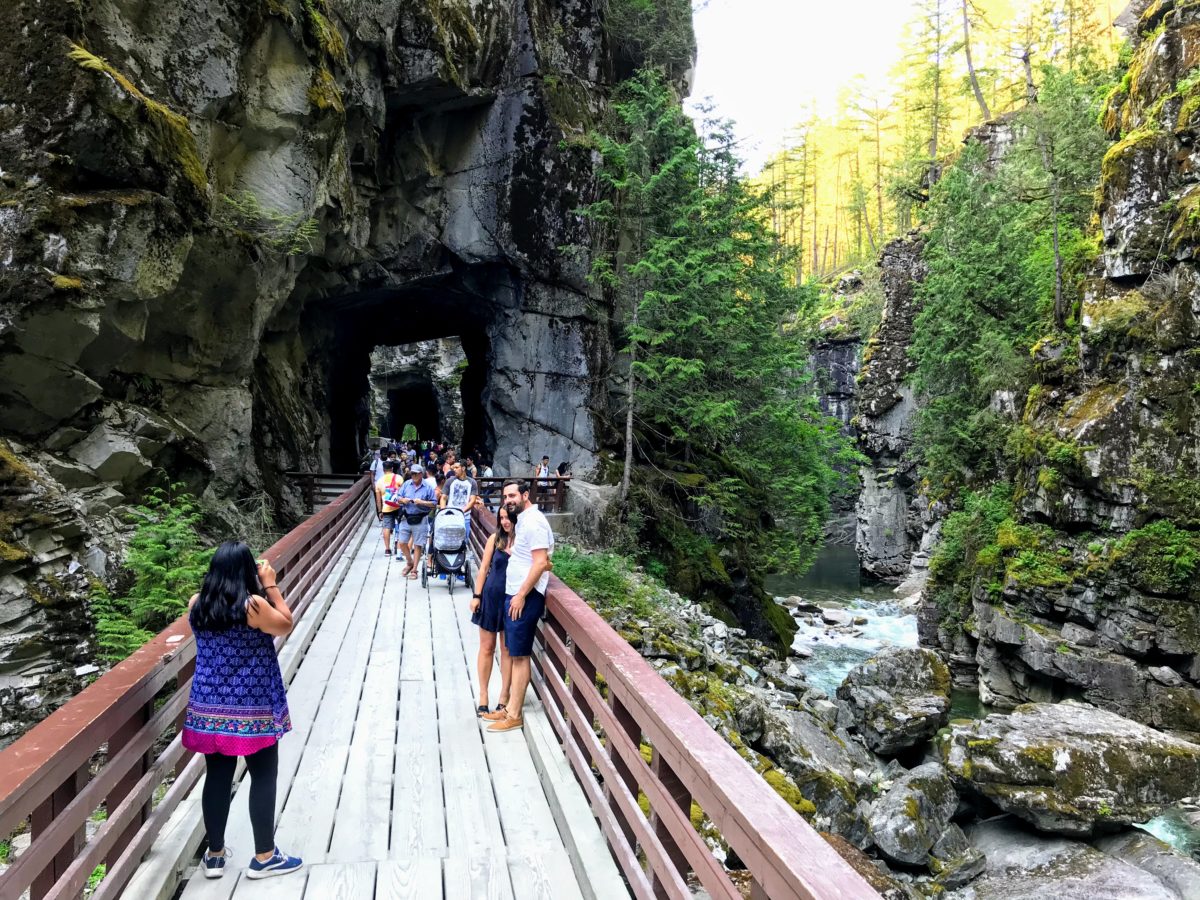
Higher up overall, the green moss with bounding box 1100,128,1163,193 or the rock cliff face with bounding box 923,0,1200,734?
the green moss with bounding box 1100,128,1163,193

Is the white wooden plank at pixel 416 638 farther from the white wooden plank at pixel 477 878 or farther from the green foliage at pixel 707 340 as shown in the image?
the green foliage at pixel 707 340

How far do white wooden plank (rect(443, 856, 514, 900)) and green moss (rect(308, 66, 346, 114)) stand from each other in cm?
1481

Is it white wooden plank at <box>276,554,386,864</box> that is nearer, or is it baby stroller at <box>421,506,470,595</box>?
white wooden plank at <box>276,554,386,864</box>

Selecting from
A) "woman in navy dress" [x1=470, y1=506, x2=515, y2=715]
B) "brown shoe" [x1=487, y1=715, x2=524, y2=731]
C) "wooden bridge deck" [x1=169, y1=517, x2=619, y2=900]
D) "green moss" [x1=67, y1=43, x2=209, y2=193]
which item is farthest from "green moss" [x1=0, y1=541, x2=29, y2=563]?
"brown shoe" [x1=487, y1=715, x2=524, y2=731]

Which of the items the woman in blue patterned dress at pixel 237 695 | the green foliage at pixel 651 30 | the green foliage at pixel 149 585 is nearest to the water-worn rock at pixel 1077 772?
the woman in blue patterned dress at pixel 237 695

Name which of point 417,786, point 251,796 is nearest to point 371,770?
point 417,786

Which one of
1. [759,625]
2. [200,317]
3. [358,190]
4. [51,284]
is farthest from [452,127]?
[759,625]

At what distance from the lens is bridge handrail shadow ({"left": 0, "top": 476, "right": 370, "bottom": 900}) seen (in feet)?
8.04

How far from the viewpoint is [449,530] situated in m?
10.2

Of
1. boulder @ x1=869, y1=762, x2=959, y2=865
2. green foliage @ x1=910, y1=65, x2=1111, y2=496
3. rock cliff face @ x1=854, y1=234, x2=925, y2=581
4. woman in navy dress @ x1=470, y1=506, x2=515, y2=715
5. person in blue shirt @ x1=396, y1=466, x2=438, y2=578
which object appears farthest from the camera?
rock cliff face @ x1=854, y1=234, x2=925, y2=581

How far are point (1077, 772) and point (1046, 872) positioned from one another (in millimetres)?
1574

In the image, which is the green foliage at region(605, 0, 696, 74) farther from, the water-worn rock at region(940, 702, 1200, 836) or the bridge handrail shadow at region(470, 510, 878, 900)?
the bridge handrail shadow at region(470, 510, 878, 900)

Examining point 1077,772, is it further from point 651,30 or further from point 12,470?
point 651,30

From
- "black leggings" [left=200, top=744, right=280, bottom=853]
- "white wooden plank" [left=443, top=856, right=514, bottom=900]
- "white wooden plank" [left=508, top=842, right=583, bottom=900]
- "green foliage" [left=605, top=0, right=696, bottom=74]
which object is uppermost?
"green foliage" [left=605, top=0, right=696, bottom=74]
